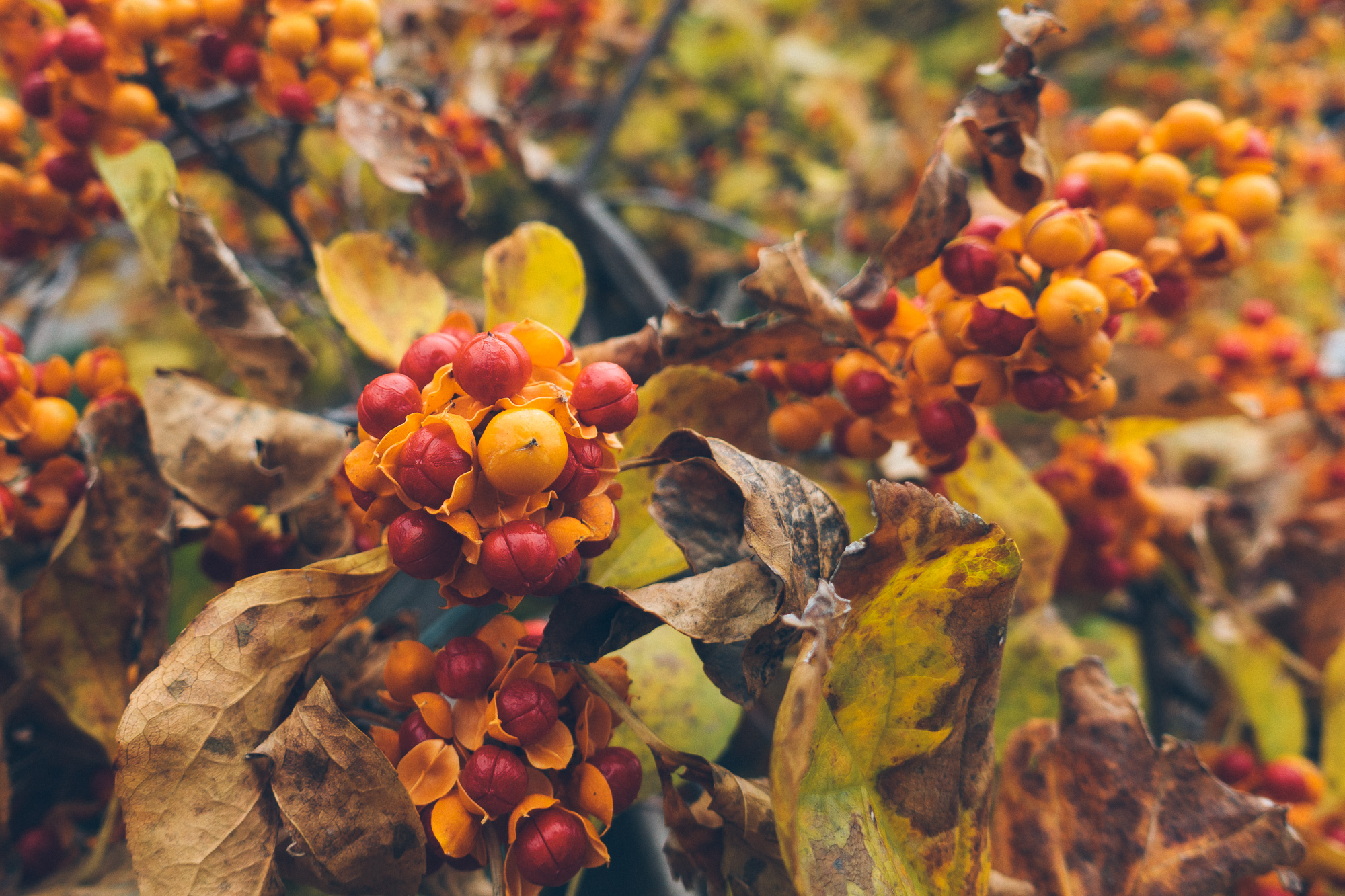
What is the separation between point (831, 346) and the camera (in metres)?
0.57

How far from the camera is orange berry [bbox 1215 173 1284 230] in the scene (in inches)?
24.8

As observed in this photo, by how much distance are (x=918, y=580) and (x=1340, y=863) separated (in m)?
0.66

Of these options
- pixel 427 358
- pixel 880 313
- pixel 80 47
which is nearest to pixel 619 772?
pixel 427 358

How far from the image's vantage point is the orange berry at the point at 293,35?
66 cm

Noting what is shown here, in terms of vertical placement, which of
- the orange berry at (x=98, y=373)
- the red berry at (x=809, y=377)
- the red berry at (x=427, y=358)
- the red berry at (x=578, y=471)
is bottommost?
the orange berry at (x=98, y=373)

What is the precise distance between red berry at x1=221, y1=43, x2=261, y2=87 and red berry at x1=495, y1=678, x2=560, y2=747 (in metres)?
0.61

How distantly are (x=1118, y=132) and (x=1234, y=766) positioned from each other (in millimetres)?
674

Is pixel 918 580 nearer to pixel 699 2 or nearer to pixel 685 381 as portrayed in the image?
pixel 685 381

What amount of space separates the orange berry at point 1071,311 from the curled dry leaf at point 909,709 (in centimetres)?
17

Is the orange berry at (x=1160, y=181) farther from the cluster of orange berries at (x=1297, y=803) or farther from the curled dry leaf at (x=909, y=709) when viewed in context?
the cluster of orange berries at (x=1297, y=803)

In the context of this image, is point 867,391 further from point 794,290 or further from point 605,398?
point 605,398

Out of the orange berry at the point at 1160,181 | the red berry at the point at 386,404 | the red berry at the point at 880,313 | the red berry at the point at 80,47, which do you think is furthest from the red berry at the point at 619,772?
the red berry at the point at 80,47

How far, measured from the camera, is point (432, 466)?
40 cm

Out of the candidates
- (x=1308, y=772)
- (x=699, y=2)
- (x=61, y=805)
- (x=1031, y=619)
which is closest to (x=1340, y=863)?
(x=1308, y=772)
